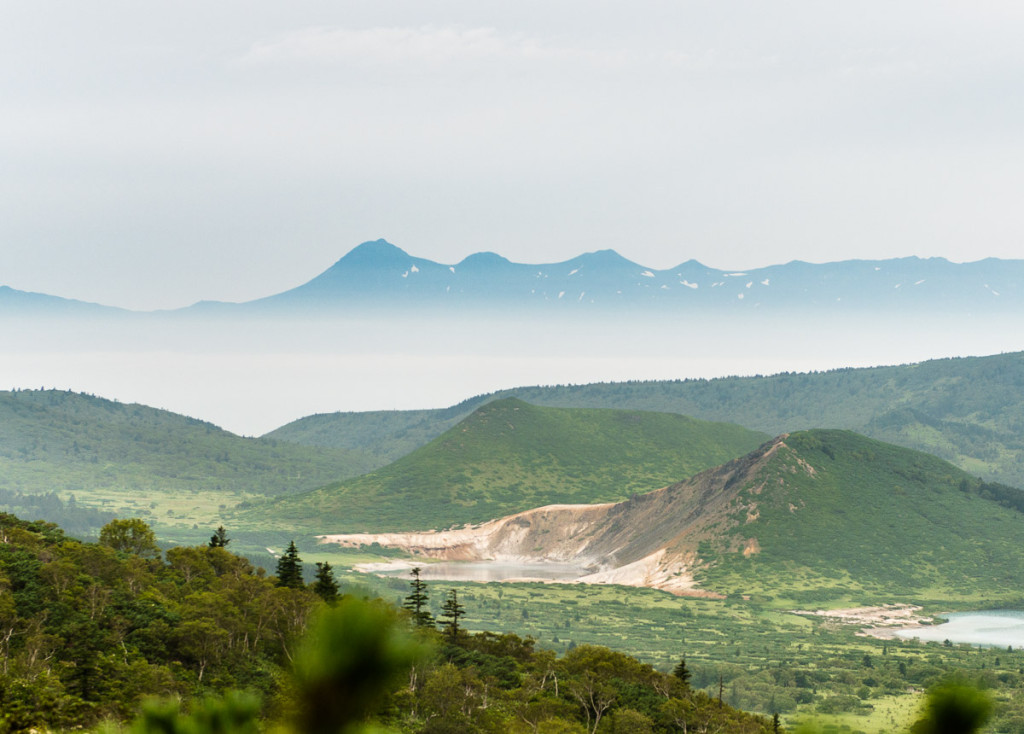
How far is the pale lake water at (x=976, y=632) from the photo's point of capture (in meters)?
175

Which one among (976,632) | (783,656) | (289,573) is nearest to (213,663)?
(289,573)

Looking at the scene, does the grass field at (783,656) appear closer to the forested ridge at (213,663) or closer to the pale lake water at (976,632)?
the pale lake water at (976,632)

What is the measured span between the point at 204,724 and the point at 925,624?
204634 millimetres

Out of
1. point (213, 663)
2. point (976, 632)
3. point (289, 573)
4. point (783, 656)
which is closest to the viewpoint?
point (213, 663)

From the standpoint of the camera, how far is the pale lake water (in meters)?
175

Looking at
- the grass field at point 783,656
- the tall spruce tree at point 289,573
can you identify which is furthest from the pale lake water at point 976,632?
the tall spruce tree at point 289,573

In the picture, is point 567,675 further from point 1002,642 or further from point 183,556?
point 1002,642

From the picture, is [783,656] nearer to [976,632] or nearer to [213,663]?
[976,632]

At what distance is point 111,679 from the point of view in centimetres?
6266

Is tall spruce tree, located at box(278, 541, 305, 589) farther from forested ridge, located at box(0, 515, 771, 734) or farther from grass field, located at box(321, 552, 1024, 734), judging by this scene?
grass field, located at box(321, 552, 1024, 734)

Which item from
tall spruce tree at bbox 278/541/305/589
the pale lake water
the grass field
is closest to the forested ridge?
tall spruce tree at bbox 278/541/305/589

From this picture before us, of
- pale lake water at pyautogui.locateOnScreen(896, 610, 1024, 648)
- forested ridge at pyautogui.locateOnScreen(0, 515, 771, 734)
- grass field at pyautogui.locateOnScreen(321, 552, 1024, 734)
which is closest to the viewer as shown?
forested ridge at pyautogui.locateOnScreen(0, 515, 771, 734)

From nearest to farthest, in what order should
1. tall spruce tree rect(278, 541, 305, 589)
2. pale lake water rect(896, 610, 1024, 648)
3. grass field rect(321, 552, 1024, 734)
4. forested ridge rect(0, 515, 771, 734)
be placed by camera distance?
forested ridge rect(0, 515, 771, 734) → tall spruce tree rect(278, 541, 305, 589) → grass field rect(321, 552, 1024, 734) → pale lake water rect(896, 610, 1024, 648)

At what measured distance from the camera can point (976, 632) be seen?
183750mm
